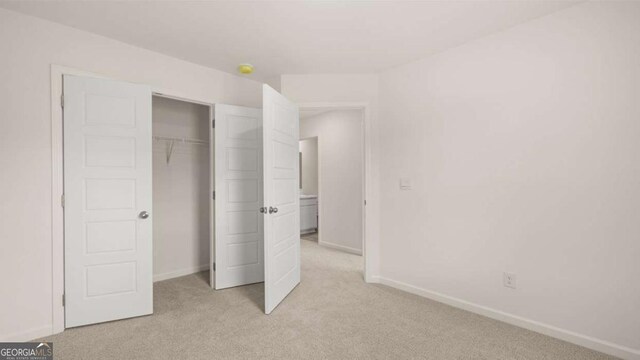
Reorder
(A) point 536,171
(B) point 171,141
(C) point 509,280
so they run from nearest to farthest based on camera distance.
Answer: (A) point 536,171, (C) point 509,280, (B) point 171,141

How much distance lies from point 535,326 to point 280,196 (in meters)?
2.37

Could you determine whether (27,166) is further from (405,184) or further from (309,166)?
(309,166)

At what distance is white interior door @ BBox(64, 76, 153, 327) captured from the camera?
240 centimetres

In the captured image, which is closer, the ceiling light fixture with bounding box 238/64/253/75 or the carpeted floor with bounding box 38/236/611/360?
the carpeted floor with bounding box 38/236/611/360

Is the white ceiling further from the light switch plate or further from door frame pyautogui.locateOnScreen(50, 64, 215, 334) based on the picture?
the light switch plate

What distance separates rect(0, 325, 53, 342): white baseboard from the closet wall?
1230 mm

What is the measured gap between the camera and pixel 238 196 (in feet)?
11.0

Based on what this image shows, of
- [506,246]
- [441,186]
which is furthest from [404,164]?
[506,246]

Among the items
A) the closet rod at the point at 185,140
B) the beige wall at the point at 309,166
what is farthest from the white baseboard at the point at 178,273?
the beige wall at the point at 309,166

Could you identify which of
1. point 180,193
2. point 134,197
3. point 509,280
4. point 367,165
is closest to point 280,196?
point 367,165

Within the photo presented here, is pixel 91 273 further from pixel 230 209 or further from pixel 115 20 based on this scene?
pixel 115 20

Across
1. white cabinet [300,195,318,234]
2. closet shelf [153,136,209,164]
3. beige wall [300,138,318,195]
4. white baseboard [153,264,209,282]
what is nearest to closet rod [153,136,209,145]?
closet shelf [153,136,209,164]

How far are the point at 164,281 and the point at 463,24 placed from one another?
402cm

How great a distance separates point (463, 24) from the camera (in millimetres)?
2389
